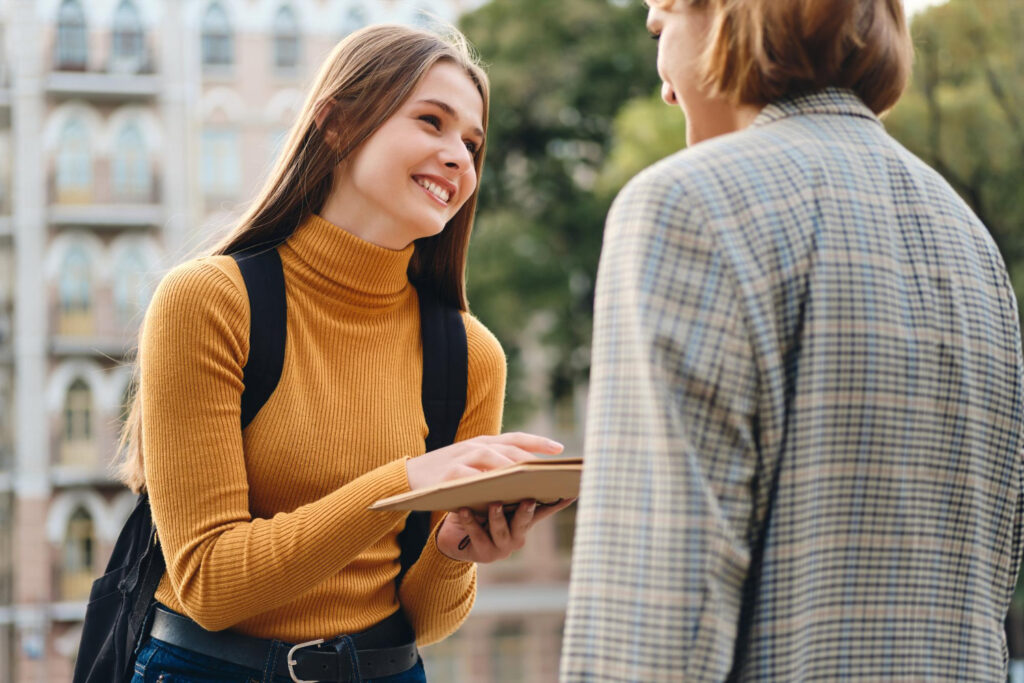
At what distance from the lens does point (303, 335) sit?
2.18m

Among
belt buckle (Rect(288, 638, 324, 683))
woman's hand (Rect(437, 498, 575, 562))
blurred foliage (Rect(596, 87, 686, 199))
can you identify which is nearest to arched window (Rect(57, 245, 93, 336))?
blurred foliage (Rect(596, 87, 686, 199))

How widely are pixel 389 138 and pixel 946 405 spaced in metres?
1.07

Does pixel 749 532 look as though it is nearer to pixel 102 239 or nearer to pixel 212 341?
pixel 212 341

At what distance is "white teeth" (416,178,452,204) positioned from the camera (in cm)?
225

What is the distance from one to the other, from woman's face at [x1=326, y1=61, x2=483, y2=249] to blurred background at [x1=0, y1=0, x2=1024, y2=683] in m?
15.2

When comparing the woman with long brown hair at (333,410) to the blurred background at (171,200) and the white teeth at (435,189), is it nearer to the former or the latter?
the white teeth at (435,189)

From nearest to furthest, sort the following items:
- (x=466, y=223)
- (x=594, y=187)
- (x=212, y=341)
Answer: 1. (x=212, y=341)
2. (x=466, y=223)
3. (x=594, y=187)

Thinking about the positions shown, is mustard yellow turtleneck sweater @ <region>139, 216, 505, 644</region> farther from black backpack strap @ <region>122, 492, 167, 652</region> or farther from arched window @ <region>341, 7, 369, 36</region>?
arched window @ <region>341, 7, 369, 36</region>

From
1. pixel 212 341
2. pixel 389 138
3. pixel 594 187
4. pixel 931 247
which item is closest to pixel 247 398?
pixel 212 341

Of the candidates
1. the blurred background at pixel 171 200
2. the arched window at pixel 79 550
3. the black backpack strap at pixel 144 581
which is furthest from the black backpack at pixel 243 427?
the arched window at pixel 79 550

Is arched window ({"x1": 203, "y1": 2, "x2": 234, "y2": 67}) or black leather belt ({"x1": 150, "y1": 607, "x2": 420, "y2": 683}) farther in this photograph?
arched window ({"x1": 203, "y1": 2, "x2": 234, "y2": 67})

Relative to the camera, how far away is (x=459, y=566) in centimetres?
227

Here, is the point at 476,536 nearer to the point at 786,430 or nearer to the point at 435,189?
the point at 435,189

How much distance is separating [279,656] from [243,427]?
13.6 inches
